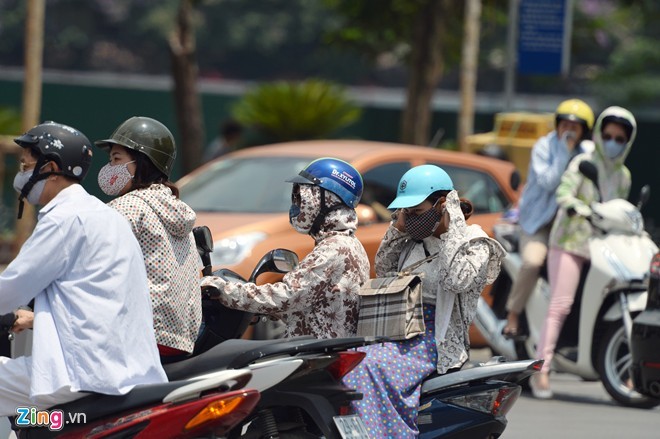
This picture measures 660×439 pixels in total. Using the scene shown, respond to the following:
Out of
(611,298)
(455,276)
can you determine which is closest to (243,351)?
(455,276)

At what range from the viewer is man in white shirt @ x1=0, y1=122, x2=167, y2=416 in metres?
4.87

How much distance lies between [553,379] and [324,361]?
20.2 feet

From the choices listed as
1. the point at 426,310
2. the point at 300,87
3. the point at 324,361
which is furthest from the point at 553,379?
the point at 300,87

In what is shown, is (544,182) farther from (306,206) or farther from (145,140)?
(145,140)

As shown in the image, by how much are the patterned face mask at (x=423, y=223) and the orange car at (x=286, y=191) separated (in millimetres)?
4248

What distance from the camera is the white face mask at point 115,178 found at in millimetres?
5719

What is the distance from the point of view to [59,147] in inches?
201

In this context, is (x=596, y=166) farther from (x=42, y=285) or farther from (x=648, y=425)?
(x=42, y=285)

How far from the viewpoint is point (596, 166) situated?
9.63 m

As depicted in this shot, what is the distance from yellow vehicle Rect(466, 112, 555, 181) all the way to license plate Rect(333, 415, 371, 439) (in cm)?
1117

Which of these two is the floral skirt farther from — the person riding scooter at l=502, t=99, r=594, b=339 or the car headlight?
the car headlight

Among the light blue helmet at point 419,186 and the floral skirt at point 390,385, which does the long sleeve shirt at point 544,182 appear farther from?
the floral skirt at point 390,385

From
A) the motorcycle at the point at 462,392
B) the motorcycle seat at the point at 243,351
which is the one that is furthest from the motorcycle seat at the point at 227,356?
the motorcycle at the point at 462,392

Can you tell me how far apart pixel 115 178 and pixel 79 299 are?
3.05 feet
